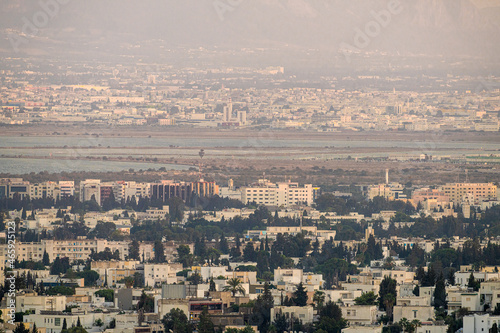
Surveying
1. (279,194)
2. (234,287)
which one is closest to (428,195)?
(279,194)

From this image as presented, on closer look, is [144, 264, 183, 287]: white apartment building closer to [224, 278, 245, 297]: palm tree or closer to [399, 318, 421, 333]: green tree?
[224, 278, 245, 297]: palm tree

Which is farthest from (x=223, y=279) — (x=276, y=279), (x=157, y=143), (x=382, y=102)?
(x=382, y=102)

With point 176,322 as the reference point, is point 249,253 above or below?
above

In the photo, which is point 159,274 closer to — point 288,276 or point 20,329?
point 288,276

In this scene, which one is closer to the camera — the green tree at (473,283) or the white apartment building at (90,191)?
the green tree at (473,283)

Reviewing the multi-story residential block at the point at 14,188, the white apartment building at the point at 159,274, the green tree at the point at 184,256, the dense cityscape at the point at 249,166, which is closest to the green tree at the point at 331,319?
the dense cityscape at the point at 249,166

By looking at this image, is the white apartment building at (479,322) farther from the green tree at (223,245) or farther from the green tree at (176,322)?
the green tree at (223,245)
